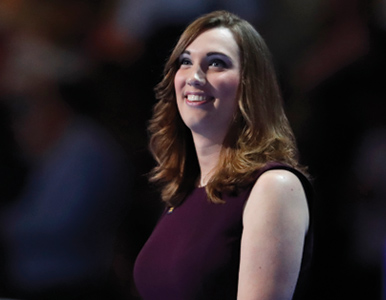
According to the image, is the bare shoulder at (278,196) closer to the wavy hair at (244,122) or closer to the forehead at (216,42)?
the wavy hair at (244,122)

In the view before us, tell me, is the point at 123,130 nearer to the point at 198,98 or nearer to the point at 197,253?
the point at 198,98

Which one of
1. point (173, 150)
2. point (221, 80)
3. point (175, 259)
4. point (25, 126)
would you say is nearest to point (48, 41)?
point (25, 126)

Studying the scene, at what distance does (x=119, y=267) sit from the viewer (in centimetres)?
182

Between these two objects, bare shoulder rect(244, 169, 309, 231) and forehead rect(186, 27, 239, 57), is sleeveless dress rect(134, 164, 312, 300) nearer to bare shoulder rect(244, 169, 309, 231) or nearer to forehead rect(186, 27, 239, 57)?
bare shoulder rect(244, 169, 309, 231)

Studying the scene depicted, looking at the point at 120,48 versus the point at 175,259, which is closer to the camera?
the point at 175,259

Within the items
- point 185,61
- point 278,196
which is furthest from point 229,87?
point 278,196

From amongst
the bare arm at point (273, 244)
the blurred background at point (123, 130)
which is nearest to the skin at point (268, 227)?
the bare arm at point (273, 244)

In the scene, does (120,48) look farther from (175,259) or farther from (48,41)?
(175,259)

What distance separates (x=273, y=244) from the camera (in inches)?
37.8

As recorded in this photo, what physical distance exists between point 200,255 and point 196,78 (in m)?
0.35

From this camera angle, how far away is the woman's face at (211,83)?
3.79 feet

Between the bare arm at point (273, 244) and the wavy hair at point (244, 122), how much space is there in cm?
9

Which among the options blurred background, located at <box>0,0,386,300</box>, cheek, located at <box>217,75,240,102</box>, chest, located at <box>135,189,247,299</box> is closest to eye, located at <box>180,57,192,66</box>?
cheek, located at <box>217,75,240,102</box>

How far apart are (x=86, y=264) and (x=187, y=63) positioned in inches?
34.9
